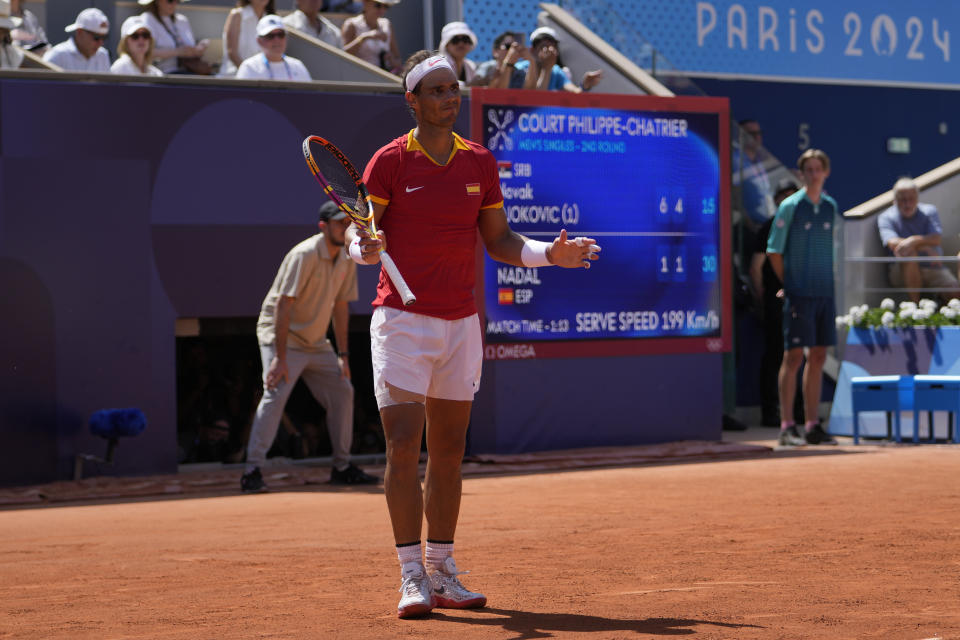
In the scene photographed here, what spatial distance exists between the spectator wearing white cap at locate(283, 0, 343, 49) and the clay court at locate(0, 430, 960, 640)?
4835 mm

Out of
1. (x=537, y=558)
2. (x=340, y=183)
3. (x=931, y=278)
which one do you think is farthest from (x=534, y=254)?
(x=931, y=278)

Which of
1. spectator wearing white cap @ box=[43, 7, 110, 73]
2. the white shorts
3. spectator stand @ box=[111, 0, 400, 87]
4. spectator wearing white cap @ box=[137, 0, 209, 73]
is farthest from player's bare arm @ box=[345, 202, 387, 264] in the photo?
spectator wearing white cap @ box=[137, 0, 209, 73]

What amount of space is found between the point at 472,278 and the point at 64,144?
6258 millimetres

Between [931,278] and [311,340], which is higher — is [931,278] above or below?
above

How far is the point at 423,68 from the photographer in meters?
5.22

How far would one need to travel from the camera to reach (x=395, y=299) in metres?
5.20

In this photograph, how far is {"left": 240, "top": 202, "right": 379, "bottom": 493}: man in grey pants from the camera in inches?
383

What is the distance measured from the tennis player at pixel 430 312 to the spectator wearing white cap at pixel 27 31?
7.65 meters

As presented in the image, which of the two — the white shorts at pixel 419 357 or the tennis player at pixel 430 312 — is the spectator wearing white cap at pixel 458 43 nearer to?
the tennis player at pixel 430 312

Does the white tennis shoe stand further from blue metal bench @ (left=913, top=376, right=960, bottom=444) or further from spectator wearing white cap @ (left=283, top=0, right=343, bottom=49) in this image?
spectator wearing white cap @ (left=283, top=0, right=343, bottom=49)

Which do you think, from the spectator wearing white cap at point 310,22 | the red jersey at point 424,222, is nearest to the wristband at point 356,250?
the red jersey at point 424,222

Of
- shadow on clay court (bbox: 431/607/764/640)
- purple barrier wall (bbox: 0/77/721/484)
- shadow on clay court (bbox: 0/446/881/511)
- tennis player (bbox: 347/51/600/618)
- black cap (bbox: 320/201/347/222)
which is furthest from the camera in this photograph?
purple barrier wall (bbox: 0/77/721/484)

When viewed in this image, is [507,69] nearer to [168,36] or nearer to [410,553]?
[168,36]

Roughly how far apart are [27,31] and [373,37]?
3213 mm
